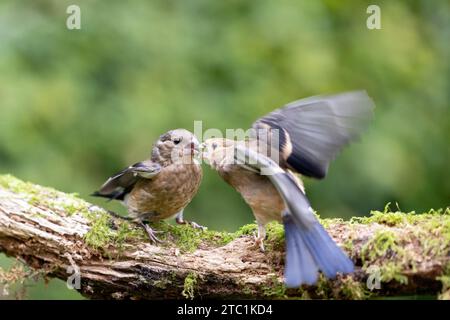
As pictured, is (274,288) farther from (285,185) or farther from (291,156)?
(291,156)

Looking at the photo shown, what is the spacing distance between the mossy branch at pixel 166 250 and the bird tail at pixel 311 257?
6.2 inches

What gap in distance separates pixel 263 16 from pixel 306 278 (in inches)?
128

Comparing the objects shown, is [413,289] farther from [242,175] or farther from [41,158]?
[41,158]

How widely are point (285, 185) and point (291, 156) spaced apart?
16.2 inches

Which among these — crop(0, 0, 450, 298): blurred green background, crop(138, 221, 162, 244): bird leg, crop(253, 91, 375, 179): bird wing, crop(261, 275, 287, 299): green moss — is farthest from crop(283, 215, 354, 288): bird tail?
crop(0, 0, 450, 298): blurred green background

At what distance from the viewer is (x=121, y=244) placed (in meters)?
3.71

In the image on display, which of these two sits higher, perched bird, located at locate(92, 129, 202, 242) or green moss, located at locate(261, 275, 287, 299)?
perched bird, located at locate(92, 129, 202, 242)

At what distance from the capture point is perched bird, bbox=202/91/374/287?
11.0 ft

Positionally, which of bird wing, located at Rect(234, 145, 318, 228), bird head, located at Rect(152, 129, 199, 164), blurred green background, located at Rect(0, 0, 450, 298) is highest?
blurred green background, located at Rect(0, 0, 450, 298)

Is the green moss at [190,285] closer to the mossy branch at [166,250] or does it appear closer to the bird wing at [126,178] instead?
the mossy branch at [166,250]

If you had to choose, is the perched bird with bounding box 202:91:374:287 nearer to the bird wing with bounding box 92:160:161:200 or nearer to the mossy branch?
the mossy branch

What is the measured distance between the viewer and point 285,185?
131 inches

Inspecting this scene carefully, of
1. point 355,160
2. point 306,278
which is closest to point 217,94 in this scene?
point 355,160

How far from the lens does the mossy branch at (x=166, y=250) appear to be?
3.31m
